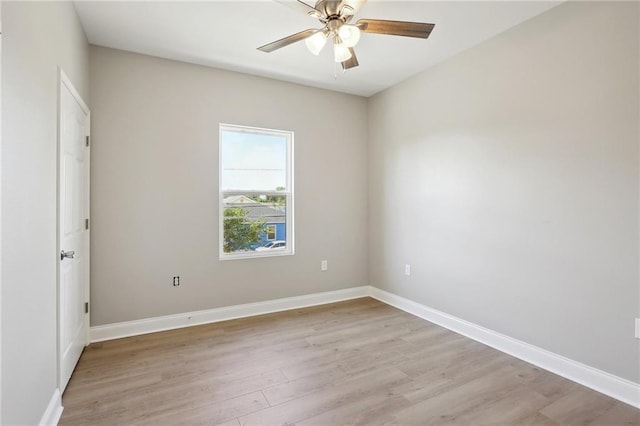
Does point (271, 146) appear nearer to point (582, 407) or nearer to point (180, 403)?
point (180, 403)

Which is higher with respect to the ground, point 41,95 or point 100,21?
point 100,21

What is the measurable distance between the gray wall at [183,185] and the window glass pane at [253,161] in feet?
0.50

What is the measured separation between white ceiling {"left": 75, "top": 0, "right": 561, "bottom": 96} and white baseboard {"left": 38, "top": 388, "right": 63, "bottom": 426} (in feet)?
8.72

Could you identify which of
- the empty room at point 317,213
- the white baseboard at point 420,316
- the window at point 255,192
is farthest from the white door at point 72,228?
the window at point 255,192

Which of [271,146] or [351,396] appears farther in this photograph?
[271,146]

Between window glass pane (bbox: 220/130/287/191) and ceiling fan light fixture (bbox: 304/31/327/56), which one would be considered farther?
window glass pane (bbox: 220/130/287/191)

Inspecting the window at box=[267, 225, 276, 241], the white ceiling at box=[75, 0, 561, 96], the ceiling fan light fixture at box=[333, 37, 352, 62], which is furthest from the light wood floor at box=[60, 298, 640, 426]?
the white ceiling at box=[75, 0, 561, 96]

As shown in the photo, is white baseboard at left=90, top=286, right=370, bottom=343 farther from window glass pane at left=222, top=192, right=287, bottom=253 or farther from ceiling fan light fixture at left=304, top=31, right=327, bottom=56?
ceiling fan light fixture at left=304, top=31, right=327, bottom=56

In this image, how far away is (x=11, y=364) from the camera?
136 centimetres

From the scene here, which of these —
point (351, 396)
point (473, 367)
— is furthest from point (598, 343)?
point (351, 396)

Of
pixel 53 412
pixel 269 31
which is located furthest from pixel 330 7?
pixel 53 412

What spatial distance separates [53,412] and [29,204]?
119cm

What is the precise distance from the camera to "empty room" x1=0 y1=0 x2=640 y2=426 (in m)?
1.90

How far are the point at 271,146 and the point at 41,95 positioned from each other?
231cm
